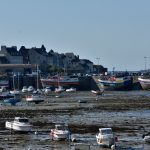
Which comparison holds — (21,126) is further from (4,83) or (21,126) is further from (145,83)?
(4,83)

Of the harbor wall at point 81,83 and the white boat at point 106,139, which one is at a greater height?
the harbor wall at point 81,83

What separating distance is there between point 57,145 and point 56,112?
29390mm

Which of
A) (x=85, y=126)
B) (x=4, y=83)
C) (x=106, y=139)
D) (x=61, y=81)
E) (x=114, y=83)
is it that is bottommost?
(x=85, y=126)

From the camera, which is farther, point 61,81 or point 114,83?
point 61,81

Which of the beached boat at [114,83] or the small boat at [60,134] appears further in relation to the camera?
the beached boat at [114,83]

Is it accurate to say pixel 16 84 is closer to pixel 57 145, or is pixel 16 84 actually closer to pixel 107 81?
pixel 107 81

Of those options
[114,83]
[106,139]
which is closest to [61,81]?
[114,83]

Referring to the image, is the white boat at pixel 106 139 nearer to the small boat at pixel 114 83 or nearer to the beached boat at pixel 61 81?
the small boat at pixel 114 83

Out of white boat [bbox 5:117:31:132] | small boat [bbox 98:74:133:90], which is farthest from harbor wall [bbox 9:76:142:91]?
white boat [bbox 5:117:31:132]

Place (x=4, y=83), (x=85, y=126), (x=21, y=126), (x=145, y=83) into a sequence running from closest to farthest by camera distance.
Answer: (x=21, y=126) < (x=85, y=126) < (x=145, y=83) < (x=4, y=83)

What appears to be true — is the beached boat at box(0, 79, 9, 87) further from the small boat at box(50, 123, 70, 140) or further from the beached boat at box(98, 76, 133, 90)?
the small boat at box(50, 123, 70, 140)

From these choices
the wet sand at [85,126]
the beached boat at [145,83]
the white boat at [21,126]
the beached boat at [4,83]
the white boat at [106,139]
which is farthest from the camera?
the beached boat at [4,83]

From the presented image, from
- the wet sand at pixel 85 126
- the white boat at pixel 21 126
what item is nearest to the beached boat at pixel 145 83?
the wet sand at pixel 85 126

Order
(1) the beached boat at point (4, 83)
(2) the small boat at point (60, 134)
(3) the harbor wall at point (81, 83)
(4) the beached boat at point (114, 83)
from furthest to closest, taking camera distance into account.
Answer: (1) the beached boat at point (4, 83), (3) the harbor wall at point (81, 83), (4) the beached boat at point (114, 83), (2) the small boat at point (60, 134)
